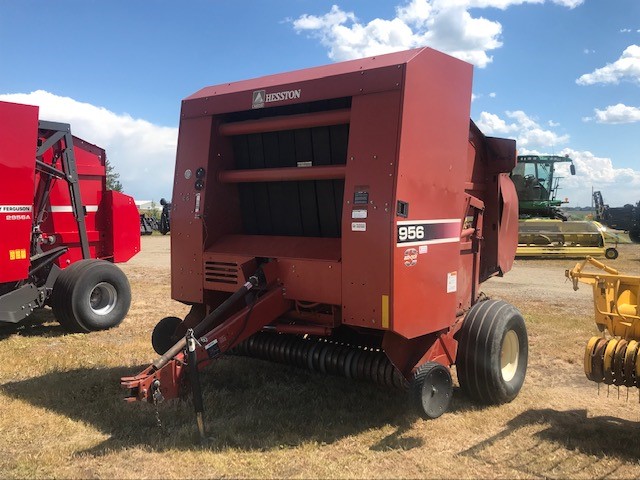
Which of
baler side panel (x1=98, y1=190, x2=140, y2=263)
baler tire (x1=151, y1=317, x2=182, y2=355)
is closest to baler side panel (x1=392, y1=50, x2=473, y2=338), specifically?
baler tire (x1=151, y1=317, x2=182, y2=355)

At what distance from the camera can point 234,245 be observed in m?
4.68

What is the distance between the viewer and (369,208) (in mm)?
3707

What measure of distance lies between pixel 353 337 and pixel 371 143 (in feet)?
5.87

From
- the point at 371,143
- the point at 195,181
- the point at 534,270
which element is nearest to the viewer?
the point at 371,143

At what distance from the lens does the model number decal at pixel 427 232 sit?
12.2 feet

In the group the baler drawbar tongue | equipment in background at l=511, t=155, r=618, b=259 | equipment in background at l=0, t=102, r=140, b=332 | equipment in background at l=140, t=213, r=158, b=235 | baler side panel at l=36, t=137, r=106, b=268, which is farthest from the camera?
equipment in background at l=140, t=213, r=158, b=235

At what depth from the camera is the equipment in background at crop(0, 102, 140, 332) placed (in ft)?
20.1

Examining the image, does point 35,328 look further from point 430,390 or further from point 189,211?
point 430,390

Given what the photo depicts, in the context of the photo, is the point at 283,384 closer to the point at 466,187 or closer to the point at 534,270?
the point at 466,187

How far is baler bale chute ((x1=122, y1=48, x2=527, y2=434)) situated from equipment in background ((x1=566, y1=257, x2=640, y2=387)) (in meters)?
0.81

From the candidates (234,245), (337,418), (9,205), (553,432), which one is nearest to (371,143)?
(234,245)

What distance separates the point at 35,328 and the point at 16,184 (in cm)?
219

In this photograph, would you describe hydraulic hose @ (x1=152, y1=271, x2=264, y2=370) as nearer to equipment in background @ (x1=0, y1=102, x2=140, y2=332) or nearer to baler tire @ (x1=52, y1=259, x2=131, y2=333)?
equipment in background @ (x1=0, y1=102, x2=140, y2=332)

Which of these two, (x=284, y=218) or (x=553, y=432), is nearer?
→ (x=553, y=432)
